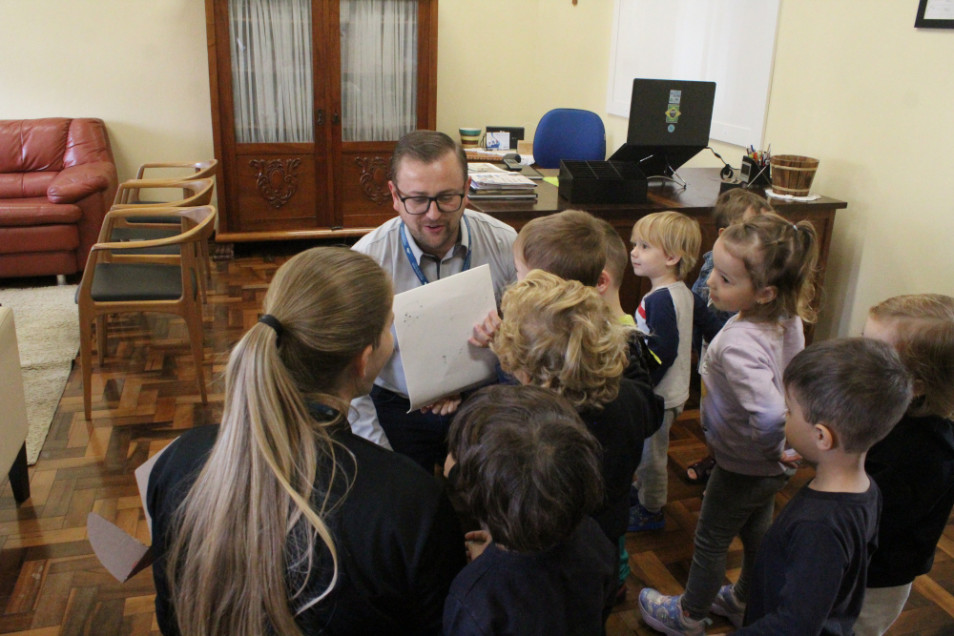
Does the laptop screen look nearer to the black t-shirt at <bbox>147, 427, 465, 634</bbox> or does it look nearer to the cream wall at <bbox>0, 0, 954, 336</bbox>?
the cream wall at <bbox>0, 0, 954, 336</bbox>

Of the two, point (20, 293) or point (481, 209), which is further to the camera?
point (20, 293)

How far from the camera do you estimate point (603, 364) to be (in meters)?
1.30

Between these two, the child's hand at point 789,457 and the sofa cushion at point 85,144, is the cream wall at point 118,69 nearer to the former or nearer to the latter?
the sofa cushion at point 85,144

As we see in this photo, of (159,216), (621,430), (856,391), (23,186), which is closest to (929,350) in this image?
(856,391)

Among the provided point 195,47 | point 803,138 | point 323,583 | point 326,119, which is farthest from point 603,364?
point 195,47

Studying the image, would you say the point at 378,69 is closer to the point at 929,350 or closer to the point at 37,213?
the point at 37,213

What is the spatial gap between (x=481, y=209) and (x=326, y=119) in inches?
104

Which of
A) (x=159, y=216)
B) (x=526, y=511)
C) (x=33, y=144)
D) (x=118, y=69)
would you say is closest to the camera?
(x=526, y=511)

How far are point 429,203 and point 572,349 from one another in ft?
2.32

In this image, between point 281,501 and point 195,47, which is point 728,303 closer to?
point 281,501

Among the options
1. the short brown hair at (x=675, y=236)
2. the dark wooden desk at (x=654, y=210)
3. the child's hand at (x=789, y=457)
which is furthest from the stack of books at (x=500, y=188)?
the child's hand at (x=789, y=457)

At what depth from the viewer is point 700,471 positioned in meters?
2.71

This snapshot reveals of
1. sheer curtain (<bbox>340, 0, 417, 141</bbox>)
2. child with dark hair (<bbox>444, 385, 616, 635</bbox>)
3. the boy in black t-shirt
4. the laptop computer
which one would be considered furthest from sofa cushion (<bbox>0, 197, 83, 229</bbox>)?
the boy in black t-shirt

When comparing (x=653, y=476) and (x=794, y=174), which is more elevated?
(x=794, y=174)
